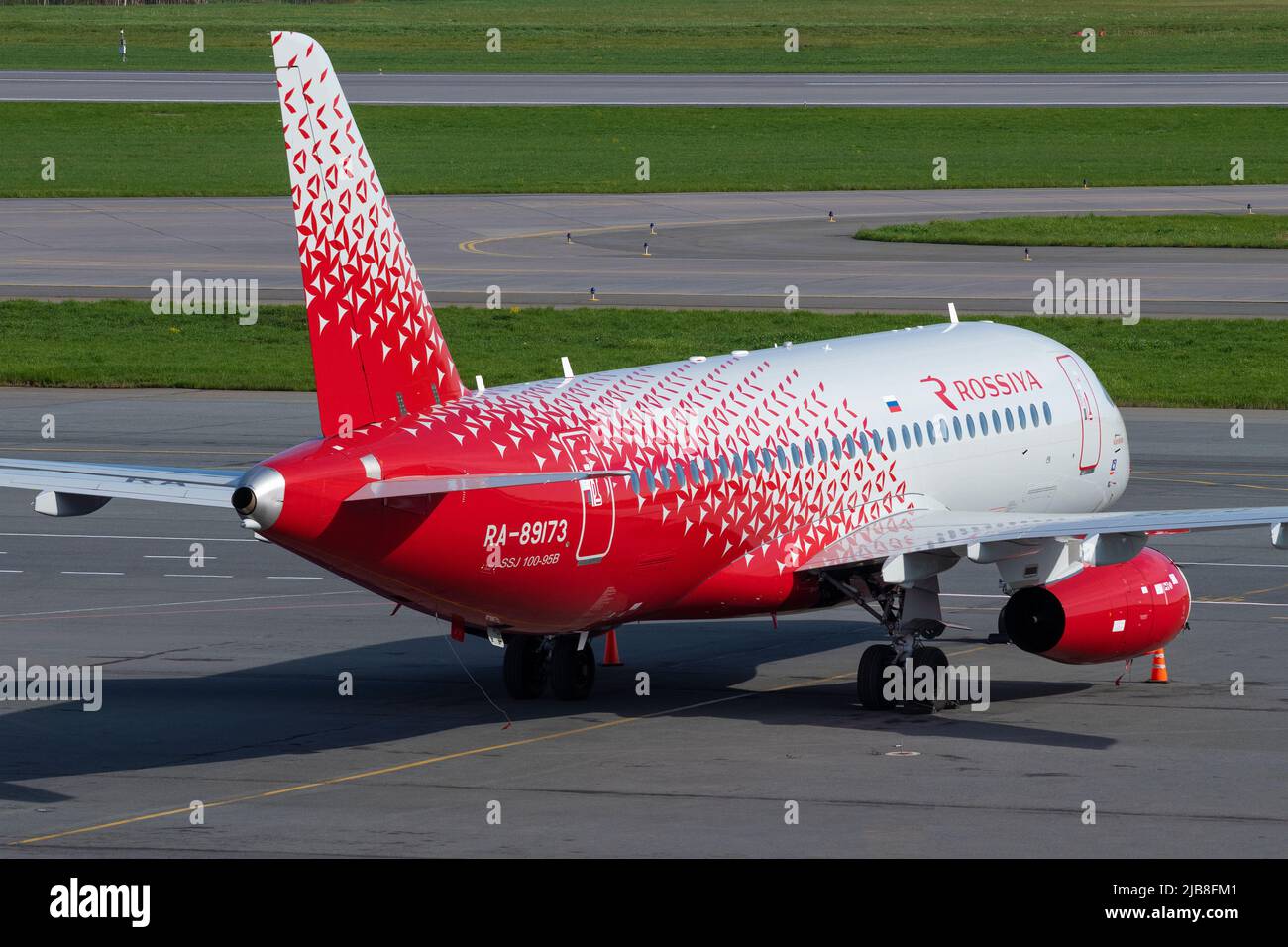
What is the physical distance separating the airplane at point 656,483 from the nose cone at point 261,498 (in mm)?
26

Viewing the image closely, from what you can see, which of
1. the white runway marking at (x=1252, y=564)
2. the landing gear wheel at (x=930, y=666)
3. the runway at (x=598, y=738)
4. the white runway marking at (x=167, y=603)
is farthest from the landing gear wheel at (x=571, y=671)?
the white runway marking at (x=1252, y=564)

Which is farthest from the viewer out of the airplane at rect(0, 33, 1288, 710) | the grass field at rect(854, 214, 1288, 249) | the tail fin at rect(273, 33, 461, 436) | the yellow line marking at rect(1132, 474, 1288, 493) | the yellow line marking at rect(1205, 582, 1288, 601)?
the grass field at rect(854, 214, 1288, 249)

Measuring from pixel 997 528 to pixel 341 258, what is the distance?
9814mm

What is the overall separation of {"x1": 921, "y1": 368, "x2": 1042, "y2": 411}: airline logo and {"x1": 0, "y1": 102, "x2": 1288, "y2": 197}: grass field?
233 feet

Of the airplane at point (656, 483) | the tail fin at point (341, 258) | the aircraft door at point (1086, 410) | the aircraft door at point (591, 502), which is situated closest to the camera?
the airplane at point (656, 483)

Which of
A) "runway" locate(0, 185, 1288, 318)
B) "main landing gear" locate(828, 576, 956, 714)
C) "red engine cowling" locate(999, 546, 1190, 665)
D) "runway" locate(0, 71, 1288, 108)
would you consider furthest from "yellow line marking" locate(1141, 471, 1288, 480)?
"runway" locate(0, 71, 1288, 108)

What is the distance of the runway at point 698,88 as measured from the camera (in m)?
133

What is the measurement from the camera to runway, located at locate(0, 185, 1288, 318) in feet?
245

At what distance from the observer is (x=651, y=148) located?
11881cm

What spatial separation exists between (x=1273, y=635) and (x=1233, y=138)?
294 feet

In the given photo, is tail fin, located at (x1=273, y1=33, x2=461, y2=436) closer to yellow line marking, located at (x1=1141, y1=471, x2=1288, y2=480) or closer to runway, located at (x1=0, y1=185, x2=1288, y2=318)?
yellow line marking, located at (x1=1141, y1=471, x2=1288, y2=480)

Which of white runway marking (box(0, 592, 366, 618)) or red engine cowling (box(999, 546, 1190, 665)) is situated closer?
red engine cowling (box(999, 546, 1190, 665))

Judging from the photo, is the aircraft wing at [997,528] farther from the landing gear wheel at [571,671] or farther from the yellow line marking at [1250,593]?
the yellow line marking at [1250,593]
